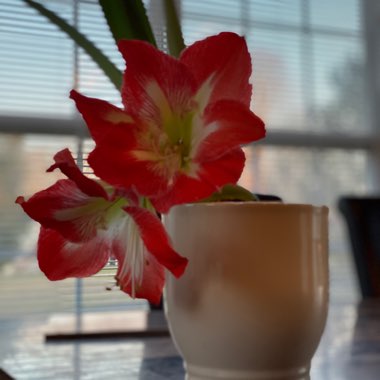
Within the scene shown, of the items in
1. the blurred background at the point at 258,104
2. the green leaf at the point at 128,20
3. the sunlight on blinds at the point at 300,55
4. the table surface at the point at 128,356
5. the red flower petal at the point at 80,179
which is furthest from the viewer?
the sunlight on blinds at the point at 300,55

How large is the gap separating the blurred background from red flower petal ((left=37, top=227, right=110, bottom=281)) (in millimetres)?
2011

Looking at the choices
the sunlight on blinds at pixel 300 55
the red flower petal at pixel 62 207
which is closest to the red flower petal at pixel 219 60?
the red flower petal at pixel 62 207

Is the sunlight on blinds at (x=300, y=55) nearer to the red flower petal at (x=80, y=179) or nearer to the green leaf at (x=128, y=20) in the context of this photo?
the green leaf at (x=128, y=20)

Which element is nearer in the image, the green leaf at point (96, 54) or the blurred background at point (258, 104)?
the green leaf at point (96, 54)

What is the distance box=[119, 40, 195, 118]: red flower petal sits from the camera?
17.7 inches

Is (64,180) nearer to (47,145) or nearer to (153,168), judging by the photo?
(153,168)

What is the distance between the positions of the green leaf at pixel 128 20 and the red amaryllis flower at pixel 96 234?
13 cm

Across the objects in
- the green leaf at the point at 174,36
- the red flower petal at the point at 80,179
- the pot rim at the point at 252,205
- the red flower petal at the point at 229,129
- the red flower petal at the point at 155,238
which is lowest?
the red flower petal at the point at 155,238

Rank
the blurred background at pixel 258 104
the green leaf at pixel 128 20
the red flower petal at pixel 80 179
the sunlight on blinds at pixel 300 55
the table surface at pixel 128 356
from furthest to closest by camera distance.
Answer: the sunlight on blinds at pixel 300 55 → the blurred background at pixel 258 104 → the table surface at pixel 128 356 → the green leaf at pixel 128 20 → the red flower petal at pixel 80 179

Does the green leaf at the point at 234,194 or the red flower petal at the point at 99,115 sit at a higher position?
the red flower petal at the point at 99,115

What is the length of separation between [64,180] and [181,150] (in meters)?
0.08

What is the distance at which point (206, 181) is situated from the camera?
438mm

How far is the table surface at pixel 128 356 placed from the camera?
66 centimetres

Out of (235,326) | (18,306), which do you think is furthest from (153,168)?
(18,306)
